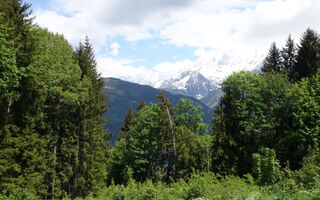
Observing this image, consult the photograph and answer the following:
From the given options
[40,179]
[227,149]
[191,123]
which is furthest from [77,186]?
[191,123]

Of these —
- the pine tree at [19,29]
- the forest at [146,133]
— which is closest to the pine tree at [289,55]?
the forest at [146,133]

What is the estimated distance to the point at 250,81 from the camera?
35812mm

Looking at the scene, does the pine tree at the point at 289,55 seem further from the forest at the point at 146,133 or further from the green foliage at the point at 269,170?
the green foliage at the point at 269,170

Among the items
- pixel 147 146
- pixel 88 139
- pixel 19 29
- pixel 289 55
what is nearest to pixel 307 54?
pixel 289 55

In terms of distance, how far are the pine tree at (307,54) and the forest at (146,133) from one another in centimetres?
14

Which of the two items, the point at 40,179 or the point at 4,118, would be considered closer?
the point at 4,118

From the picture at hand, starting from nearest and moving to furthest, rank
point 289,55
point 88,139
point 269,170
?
1. point 269,170
2. point 88,139
3. point 289,55

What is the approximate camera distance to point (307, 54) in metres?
35.5

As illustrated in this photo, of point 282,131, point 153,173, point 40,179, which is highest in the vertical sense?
point 282,131

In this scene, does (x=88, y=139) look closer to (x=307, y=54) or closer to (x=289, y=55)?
(x=307, y=54)

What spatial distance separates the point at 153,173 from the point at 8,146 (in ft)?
91.2

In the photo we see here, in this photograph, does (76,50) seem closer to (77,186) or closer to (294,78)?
(77,186)

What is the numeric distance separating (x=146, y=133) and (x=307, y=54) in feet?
85.9

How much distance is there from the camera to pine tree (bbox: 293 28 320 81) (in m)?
34.7
